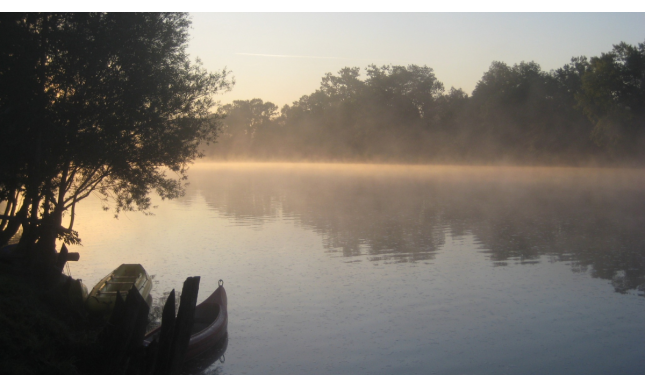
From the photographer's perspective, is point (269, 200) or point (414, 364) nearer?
point (414, 364)

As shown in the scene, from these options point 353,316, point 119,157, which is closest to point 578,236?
point 353,316

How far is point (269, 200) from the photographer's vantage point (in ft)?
145

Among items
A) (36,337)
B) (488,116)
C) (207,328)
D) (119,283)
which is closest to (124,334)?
(36,337)

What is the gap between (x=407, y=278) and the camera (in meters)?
17.8

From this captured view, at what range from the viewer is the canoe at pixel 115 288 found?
13055mm

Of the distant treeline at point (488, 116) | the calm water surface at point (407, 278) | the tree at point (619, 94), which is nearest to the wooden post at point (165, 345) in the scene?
the calm water surface at point (407, 278)

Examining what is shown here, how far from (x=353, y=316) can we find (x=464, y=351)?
325 centimetres

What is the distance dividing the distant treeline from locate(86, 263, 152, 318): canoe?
1921 inches

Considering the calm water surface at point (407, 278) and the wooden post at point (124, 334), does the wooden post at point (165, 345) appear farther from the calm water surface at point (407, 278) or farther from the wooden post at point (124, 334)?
the calm water surface at point (407, 278)

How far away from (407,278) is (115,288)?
8834 mm

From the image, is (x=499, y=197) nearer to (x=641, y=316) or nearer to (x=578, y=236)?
(x=578, y=236)

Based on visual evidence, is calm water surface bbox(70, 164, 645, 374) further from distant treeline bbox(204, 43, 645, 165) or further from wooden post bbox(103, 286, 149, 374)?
distant treeline bbox(204, 43, 645, 165)

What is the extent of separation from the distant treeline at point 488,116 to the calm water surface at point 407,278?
31.5m

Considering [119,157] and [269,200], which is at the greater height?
[119,157]
